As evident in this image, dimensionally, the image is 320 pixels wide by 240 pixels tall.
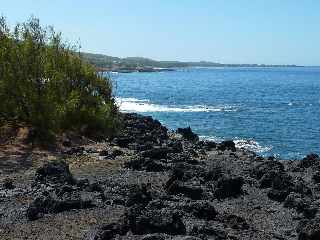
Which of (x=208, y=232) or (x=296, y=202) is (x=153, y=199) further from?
(x=296, y=202)

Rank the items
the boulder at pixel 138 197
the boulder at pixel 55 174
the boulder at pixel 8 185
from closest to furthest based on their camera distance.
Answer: the boulder at pixel 138 197
the boulder at pixel 8 185
the boulder at pixel 55 174

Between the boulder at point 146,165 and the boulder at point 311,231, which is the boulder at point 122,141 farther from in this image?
the boulder at point 311,231

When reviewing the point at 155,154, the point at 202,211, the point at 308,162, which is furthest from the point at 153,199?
the point at 308,162

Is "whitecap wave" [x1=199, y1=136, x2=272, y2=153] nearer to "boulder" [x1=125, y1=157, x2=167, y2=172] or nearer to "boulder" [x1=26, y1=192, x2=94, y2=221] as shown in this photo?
"boulder" [x1=125, y1=157, x2=167, y2=172]

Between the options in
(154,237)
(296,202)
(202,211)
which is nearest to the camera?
(154,237)

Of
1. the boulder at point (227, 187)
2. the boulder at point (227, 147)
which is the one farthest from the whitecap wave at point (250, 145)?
the boulder at point (227, 187)

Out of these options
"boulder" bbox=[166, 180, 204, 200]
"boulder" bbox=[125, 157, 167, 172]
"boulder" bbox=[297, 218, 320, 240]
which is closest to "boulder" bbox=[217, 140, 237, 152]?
"boulder" bbox=[125, 157, 167, 172]

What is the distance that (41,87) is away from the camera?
37094 mm

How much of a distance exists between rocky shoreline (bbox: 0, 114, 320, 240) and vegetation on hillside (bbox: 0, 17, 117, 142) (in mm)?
3904

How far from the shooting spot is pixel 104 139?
41.4m

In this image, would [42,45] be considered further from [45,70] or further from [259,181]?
[259,181]

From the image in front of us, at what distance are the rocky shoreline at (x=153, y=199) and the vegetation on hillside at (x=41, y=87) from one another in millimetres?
3904

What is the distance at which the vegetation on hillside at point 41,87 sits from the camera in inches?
1420

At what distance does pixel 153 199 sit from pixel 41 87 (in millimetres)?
18618
